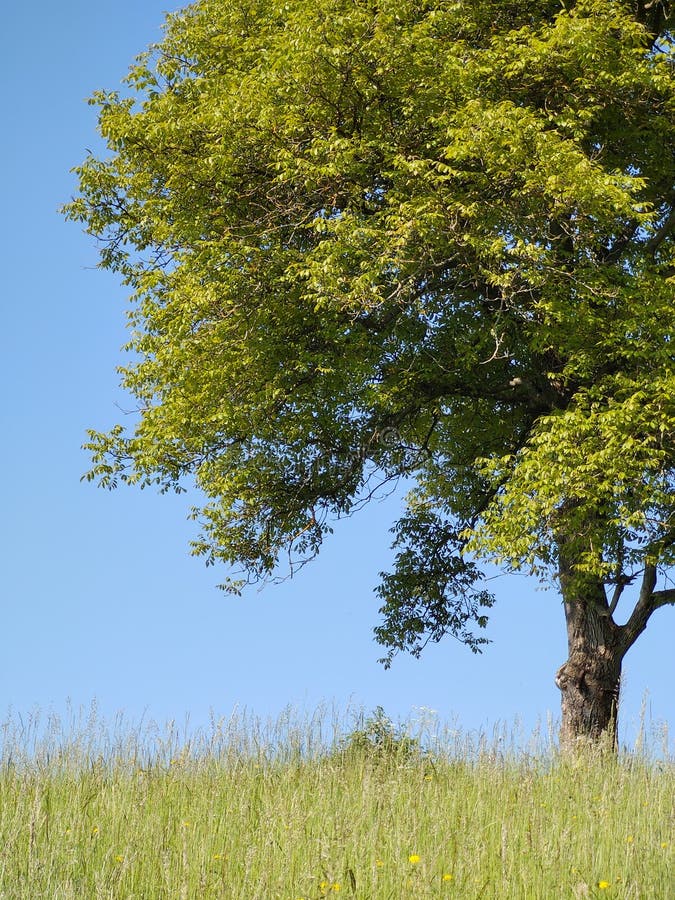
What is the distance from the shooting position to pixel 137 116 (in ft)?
54.2

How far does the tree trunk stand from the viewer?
16359 mm

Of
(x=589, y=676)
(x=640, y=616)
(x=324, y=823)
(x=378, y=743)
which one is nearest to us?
(x=324, y=823)

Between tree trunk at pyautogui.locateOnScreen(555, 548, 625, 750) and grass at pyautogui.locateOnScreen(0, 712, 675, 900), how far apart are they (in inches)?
175

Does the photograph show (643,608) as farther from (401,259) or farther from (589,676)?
(401,259)

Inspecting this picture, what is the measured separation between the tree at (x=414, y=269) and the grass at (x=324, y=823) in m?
4.45

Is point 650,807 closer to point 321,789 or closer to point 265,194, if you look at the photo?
point 321,789

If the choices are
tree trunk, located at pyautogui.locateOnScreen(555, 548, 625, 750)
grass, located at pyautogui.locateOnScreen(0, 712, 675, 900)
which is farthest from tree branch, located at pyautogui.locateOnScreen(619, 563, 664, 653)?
grass, located at pyautogui.locateOnScreen(0, 712, 675, 900)

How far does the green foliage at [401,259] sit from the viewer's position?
14000 mm

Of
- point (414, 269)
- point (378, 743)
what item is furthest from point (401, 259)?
point (378, 743)

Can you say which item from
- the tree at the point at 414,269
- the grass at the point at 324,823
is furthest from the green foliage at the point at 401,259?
the grass at the point at 324,823

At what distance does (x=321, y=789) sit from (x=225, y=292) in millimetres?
8393

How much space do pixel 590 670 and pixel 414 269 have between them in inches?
297

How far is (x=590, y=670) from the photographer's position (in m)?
16.5

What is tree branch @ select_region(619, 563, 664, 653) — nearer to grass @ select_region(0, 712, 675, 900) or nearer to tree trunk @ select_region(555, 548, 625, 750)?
tree trunk @ select_region(555, 548, 625, 750)
